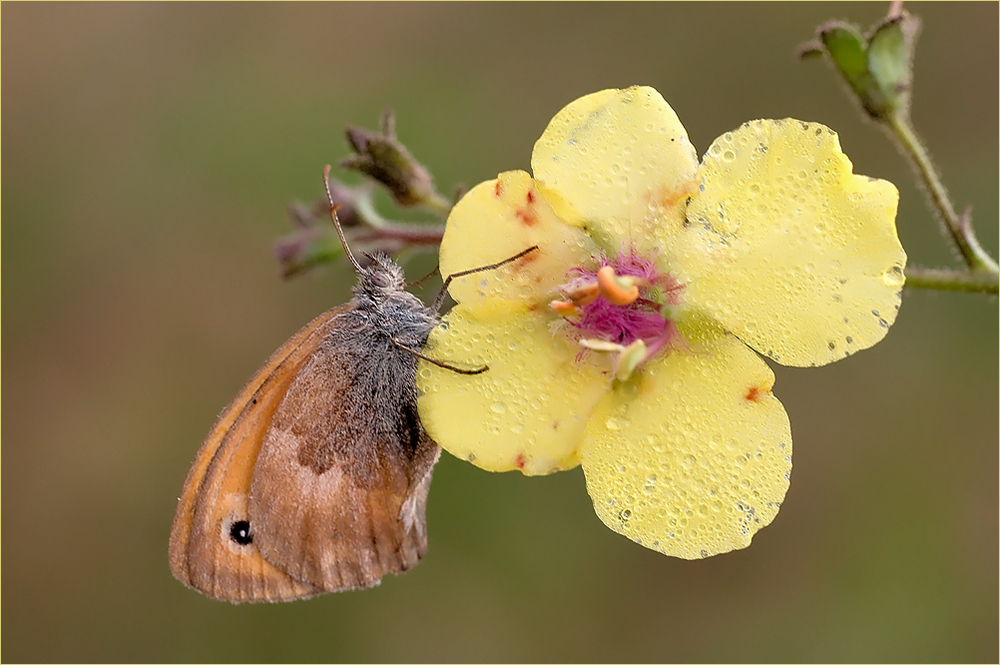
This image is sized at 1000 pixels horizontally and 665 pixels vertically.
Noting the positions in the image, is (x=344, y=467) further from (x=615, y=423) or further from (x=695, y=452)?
(x=695, y=452)

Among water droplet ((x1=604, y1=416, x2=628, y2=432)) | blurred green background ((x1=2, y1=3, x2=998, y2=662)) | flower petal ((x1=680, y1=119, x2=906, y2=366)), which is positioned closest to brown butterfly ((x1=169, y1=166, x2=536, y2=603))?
water droplet ((x1=604, y1=416, x2=628, y2=432))

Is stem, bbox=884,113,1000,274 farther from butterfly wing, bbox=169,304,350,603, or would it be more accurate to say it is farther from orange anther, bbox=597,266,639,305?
butterfly wing, bbox=169,304,350,603

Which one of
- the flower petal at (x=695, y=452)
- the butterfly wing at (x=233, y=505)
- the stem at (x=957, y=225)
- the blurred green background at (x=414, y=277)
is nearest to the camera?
the flower petal at (x=695, y=452)

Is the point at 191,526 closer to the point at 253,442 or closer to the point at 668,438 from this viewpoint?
the point at 253,442

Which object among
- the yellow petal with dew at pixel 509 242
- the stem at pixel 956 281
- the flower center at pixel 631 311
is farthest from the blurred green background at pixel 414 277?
the yellow petal with dew at pixel 509 242

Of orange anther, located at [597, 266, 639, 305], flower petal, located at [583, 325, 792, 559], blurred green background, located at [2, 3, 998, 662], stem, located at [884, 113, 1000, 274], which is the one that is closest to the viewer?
orange anther, located at [597, 266, 639, 305]

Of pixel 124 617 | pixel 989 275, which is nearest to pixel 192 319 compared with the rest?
pixel 124 617

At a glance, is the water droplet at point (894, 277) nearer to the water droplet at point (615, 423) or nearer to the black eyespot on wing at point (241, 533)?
the water droplet at point (615, 423)
